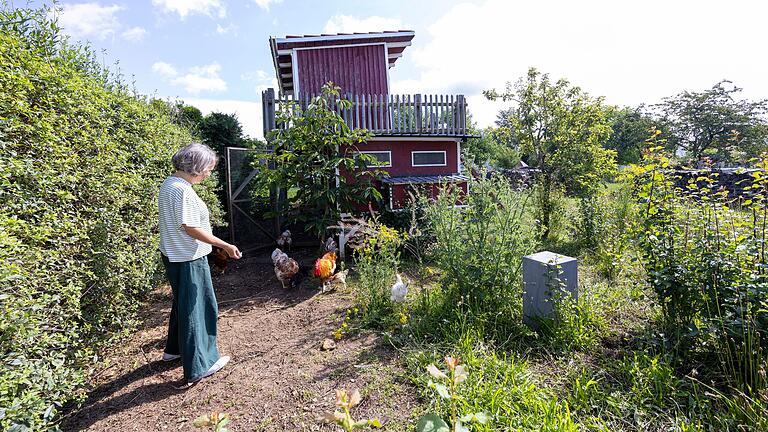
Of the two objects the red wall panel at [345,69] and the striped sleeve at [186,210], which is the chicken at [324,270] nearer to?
the striped sleeve at [186,210]

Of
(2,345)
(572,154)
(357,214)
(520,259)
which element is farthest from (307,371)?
(572,154)

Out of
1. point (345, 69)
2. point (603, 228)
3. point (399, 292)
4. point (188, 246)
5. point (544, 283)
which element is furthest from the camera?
point (345, 69)

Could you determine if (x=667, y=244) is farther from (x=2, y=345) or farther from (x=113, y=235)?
(x=113, y=235)

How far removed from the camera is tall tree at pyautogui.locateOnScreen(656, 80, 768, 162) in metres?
24.2

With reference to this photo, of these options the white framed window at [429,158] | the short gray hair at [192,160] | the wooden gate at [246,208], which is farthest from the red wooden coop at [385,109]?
the short gray hair at [192,160]

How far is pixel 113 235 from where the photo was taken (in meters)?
2.86

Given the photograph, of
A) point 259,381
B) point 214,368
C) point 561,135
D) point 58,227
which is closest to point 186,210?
point 58,227

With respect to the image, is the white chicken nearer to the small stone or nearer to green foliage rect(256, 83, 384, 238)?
the small stone

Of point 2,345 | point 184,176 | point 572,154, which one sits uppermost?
point 572,154

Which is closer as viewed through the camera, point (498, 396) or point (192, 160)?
point (498, 396)

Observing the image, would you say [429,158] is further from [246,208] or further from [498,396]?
[498,396]

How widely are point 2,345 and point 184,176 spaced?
1386mm

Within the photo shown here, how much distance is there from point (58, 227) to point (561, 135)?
8477mm

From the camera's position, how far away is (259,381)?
2645 mm
